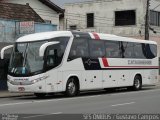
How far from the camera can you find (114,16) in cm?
5931

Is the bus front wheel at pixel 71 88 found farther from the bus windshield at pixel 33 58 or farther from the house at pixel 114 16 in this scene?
the house at pixel 114 16

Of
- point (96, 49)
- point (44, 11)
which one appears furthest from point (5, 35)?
point (44, 11)

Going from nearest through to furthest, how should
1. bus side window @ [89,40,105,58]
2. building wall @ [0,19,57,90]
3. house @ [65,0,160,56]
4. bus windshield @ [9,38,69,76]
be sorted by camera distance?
bus windshield @ [9,38,69,76] → bus side window @ [89,40,105,58] → building wall @ [0,19,57,90] → house @ [65,0,160,56]

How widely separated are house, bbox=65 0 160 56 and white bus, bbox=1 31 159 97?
2768 centimetres

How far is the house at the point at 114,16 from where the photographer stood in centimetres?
5694

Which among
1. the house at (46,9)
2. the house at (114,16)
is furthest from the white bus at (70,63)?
the house at (114,16)

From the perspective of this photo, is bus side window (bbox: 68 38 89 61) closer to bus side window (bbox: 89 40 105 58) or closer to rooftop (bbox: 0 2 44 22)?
bus side window (bbox: 89 40 105 58)

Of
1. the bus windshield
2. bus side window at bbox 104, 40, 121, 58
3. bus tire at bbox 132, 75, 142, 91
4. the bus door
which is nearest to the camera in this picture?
the bus windshield

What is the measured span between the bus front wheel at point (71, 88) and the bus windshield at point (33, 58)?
4.76 ft

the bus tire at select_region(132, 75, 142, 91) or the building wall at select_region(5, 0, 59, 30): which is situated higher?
the building wall at select_region(5, 0, 59, 30)

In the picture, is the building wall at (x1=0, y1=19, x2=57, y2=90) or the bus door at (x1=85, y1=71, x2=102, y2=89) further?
the building wall at (x1=0, y1=19, x2=57, y2=90)

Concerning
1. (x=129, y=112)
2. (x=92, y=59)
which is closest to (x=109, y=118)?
(x=129, y=112)

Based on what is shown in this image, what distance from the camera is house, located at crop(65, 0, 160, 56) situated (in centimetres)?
5694

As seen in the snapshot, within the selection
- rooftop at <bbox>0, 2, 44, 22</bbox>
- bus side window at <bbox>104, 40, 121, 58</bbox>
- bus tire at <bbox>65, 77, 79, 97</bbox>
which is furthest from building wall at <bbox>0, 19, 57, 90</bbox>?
bus tire at <bbox>65, 77, 79, 97</bbox>
